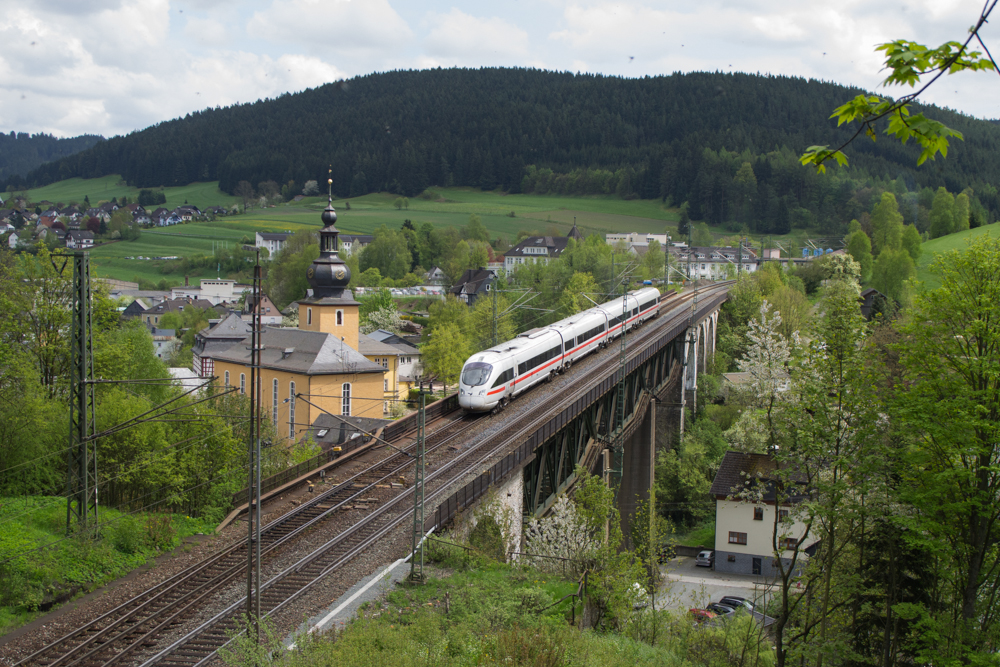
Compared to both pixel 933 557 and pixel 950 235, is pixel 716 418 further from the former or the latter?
pixel 950 235

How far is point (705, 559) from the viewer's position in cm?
4084

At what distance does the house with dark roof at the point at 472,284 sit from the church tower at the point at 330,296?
4837 centimetres

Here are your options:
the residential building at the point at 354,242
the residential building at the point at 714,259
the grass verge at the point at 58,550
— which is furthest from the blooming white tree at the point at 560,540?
the residential building at the point at 354,242

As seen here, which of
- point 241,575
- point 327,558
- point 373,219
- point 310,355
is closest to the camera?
→ point 241,575

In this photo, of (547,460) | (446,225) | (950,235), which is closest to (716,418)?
(547,460)

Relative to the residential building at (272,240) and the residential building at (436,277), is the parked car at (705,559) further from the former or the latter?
the residential building at (272,240)

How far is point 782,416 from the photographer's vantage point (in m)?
14.0

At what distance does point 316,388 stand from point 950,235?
9278 cm

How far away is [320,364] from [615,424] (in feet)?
66.6

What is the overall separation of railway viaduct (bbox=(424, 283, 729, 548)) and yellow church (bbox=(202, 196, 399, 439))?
13.7 meters

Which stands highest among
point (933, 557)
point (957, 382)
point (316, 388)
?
point (957, 382)

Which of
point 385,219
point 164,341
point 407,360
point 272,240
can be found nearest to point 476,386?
point 407,360

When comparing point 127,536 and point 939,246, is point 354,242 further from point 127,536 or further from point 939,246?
point 127,536

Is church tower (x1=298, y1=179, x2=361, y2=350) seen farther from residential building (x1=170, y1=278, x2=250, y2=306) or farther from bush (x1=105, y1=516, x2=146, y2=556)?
residential building (x1=170, y1=278, x2=250, y2=306)
